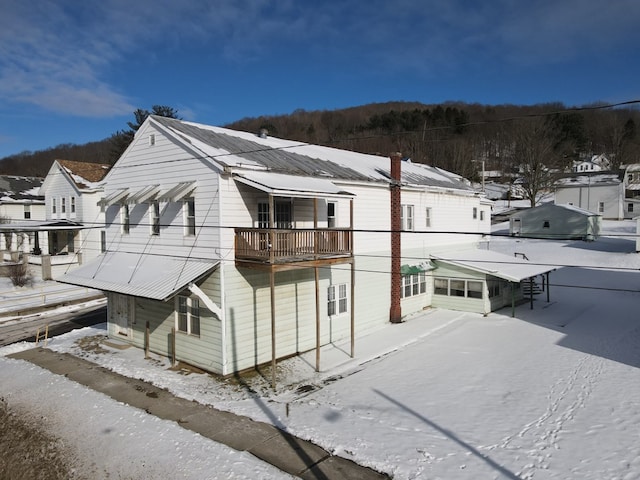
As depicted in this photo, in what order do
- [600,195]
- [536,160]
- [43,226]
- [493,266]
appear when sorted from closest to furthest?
1. [493,266]
2. [43,226]
3. [600,195]
4. [536,160]

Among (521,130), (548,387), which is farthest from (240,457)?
(521,130)

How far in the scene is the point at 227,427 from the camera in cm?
1042

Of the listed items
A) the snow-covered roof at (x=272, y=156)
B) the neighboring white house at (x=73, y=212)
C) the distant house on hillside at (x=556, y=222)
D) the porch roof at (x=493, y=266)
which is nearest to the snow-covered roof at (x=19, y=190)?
the neighboring white house at (x=73, y=212)

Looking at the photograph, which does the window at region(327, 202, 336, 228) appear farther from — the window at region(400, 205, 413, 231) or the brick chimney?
the window at region(400, 205, 413, 231)

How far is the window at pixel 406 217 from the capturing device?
20.8m

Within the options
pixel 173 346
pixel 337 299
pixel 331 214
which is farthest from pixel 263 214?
pixel 173 346

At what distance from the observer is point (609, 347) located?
15.6m

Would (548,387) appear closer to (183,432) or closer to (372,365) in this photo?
(372,365)

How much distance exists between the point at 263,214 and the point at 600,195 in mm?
53804

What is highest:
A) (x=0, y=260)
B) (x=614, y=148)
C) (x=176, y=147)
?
(x=614, y=148)

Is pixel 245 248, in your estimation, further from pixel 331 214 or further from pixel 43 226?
pixel 43 226

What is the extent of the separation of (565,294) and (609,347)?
11.2 m

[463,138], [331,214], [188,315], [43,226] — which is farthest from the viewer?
[463,138]

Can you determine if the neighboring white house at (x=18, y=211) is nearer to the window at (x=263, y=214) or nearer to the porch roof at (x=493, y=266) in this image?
the window at (x=263, y=214)
